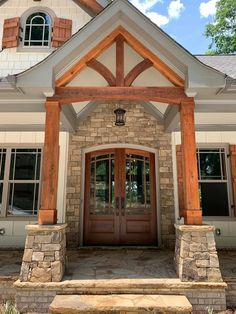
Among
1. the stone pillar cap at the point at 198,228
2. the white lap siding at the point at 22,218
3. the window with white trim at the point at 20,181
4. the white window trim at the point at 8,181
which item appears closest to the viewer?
the stone pillar cap at the point at 198,228

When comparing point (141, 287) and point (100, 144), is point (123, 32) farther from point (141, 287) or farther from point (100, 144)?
point (141, 287)

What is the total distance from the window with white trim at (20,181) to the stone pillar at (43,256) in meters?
2.46

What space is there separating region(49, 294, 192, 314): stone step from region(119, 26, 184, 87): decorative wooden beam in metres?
2.96

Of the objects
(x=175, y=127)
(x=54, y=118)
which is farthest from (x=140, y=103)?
(x=54, y=118)

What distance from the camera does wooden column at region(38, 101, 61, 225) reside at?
3596 mm

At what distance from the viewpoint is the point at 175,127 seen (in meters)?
5.66

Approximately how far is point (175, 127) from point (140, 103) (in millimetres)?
1041

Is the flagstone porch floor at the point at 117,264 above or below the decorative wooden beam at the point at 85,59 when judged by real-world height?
below

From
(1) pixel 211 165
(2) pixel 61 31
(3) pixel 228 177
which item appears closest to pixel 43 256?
(1) pixel 211 165

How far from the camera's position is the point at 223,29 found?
13766 mm

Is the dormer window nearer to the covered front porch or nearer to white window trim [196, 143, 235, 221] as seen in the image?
white window trim [196, 143, 235, 221]

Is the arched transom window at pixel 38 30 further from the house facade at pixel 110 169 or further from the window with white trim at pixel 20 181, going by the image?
the window with white trim at pixel 20 181

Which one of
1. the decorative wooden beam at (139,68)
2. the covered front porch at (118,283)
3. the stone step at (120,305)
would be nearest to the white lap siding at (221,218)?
the covered front porch at (118,283)

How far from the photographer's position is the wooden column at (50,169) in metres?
3.60
